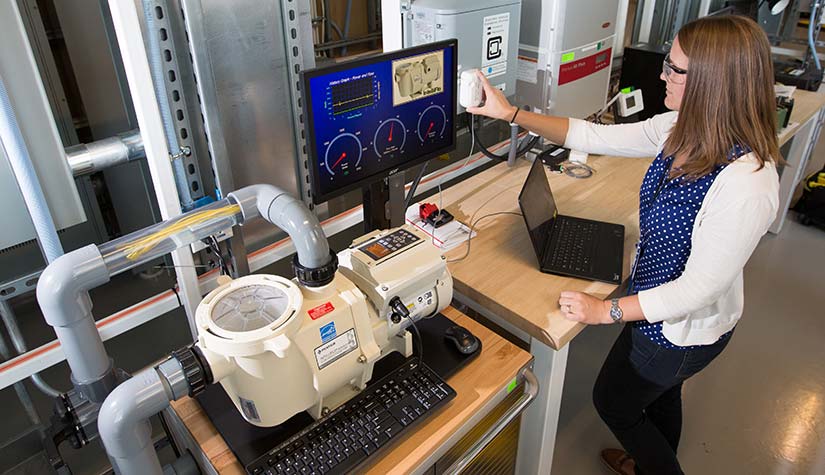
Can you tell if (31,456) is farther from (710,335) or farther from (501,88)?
(710,335)

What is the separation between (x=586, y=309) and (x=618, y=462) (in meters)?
0.82

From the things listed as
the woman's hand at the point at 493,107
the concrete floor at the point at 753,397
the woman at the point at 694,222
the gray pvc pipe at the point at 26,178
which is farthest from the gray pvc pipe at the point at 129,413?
the concrete floor at the point at 753,397

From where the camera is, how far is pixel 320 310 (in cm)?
100

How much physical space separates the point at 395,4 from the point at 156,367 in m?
1.24

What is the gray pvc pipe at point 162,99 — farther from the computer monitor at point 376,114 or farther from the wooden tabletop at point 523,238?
the wooden tabletop at point 523,238

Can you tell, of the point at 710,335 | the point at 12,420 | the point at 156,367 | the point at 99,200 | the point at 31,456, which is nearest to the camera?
the point at 156,367

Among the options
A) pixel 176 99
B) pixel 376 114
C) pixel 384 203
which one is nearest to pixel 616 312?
pixel 384 203

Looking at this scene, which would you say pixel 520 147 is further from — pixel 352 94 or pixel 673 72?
pixel 352 94

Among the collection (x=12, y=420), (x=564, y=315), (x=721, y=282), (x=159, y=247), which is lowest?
(x=12, y=420)

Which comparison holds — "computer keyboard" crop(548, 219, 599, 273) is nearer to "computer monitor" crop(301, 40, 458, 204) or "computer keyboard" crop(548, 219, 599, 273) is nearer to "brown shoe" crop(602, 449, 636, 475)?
"computer monitor" crop(301, 40, 458, 204)

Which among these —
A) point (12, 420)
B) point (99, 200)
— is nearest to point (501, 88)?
point (99, 200)

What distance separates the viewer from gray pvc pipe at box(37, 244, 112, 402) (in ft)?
2.94

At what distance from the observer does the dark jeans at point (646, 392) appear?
143 centimetres

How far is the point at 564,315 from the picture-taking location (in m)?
1.43
